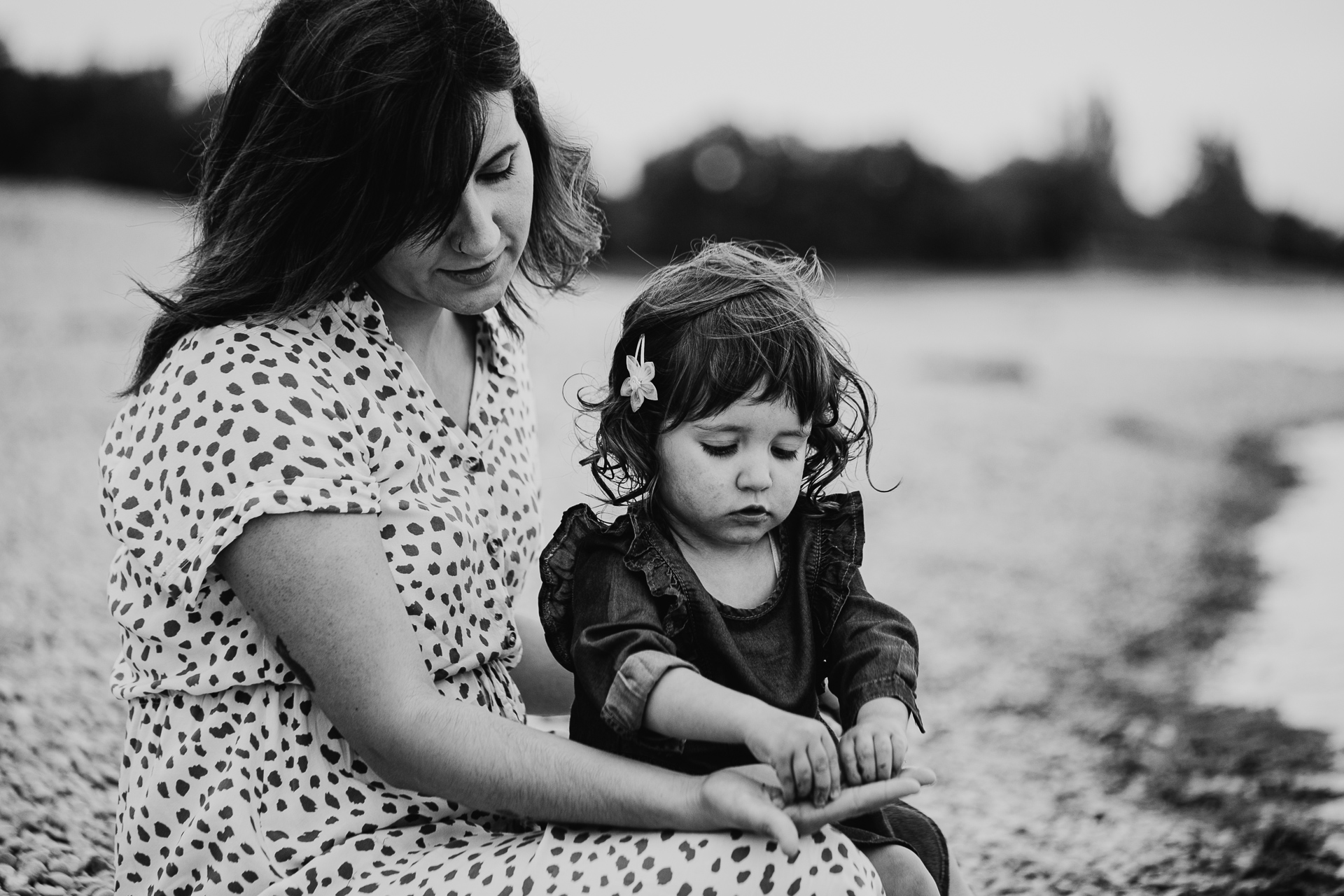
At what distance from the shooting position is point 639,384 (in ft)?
8.51

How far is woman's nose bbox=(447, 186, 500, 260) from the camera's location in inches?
102

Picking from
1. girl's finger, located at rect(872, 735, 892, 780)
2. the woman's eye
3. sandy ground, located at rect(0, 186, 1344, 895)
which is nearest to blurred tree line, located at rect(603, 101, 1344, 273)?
sandy ground, located at rect(0, 186, 1344, 895)

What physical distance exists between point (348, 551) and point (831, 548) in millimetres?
1090

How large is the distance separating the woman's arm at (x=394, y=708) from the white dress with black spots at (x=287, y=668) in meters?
0.06

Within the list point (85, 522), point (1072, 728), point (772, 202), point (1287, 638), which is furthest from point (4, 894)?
point (772, 202)

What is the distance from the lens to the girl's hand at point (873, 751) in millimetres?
2219

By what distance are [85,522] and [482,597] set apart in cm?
715

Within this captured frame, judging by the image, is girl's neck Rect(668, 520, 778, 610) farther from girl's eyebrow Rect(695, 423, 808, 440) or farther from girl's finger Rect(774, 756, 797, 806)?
girl's finger Rect(774, 756, 797, 806)

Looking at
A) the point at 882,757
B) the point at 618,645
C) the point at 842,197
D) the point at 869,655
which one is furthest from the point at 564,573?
the point at 842,197

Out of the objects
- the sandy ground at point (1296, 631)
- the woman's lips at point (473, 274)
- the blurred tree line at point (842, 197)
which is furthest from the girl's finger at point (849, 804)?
the blurred tree line at point (842, 197)

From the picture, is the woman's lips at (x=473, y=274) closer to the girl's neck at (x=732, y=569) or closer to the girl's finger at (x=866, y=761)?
the girl's neck at (x=732, y=569)

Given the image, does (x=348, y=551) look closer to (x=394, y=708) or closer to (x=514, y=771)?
(x=394, y=708)

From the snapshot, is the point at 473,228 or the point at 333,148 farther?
the point at 473,228

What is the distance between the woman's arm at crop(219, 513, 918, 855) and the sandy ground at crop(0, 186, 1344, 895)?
1183 mm
